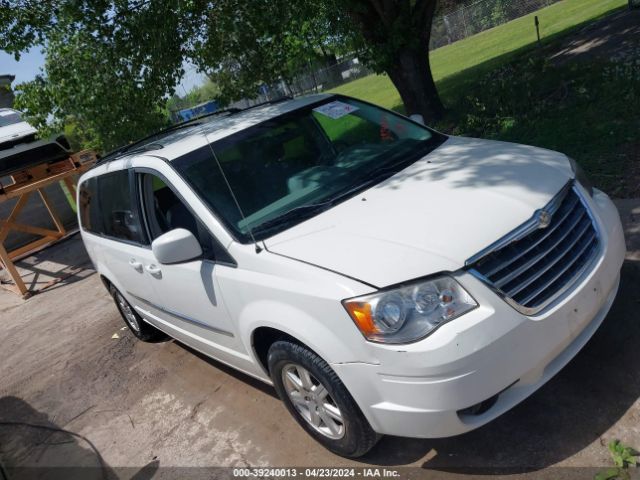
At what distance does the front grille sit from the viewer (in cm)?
263

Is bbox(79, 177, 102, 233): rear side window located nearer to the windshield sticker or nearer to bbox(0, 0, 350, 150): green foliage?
the windshield sticker

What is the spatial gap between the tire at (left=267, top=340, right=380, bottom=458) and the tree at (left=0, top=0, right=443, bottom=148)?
18.9 ft

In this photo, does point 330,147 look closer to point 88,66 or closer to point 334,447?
point 334,447

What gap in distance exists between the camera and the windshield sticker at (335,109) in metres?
4.27

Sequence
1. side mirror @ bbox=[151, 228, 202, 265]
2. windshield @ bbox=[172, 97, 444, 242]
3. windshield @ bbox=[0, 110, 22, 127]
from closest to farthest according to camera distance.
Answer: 1. side mirror @ bbox=[151, 228, 202, 265]
2. windshield @ bbox=[172, 97, 444, 242]
3. windshield @ bbox=[0, 110, 22, 127]

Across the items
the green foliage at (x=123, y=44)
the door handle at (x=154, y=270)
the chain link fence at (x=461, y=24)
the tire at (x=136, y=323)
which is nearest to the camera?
the door handle at (x=154, y=270)

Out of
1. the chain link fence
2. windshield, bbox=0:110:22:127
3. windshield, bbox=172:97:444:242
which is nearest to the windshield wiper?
windshield, bbox=172:97:444:242

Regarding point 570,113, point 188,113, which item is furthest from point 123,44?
point 188,113

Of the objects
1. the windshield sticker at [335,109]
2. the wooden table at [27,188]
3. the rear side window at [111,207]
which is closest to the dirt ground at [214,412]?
the rear side window at [111,207]

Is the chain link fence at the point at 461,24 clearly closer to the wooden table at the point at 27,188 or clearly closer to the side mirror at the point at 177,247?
the wooden table at the point at 27,188

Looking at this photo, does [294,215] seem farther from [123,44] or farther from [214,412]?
[123,44]

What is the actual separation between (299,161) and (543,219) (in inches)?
65.7

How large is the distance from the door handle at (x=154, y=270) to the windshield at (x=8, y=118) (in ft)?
26.8

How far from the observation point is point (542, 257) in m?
2.79
